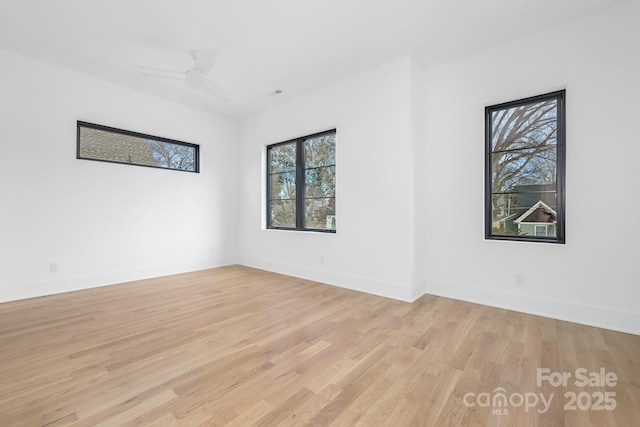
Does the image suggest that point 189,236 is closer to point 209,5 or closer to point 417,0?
point 209,5

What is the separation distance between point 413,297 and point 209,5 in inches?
145

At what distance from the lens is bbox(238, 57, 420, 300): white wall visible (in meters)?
3.39

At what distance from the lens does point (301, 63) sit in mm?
3605

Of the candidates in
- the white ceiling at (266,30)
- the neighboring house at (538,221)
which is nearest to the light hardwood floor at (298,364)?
the neighboring house at (538,221)

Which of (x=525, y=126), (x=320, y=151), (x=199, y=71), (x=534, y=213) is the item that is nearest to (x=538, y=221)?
(x=534, y=213)

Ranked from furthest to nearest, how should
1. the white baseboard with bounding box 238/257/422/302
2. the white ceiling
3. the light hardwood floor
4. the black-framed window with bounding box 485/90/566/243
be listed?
the white baseboard with bounding box 238/257/422/302 → the black-framed window with bounding box 485/90/566/243 → the white ceiling → the light hardwood floor

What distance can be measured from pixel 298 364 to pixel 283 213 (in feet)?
11.1

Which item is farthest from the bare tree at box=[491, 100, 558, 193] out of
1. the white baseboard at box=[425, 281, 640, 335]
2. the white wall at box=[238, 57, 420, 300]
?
the white baseboard at box=[425, 281, 640, 335]

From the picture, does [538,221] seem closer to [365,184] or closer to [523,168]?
[523,168]

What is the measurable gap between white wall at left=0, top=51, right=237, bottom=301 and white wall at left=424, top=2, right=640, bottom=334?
14.0 ft

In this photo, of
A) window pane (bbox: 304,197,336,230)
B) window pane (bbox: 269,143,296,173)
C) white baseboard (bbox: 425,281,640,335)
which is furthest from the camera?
window pane (bbox: 269,143,296,173)

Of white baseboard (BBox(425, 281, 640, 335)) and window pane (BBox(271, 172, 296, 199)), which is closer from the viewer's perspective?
white baseboard (BBox(425, 281, 640, 335))

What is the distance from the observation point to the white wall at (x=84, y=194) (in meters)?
3.37

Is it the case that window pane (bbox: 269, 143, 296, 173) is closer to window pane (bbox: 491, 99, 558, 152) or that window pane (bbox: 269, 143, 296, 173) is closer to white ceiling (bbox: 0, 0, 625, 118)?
white ceiling (bbox: 0, 0, 625, 118)
